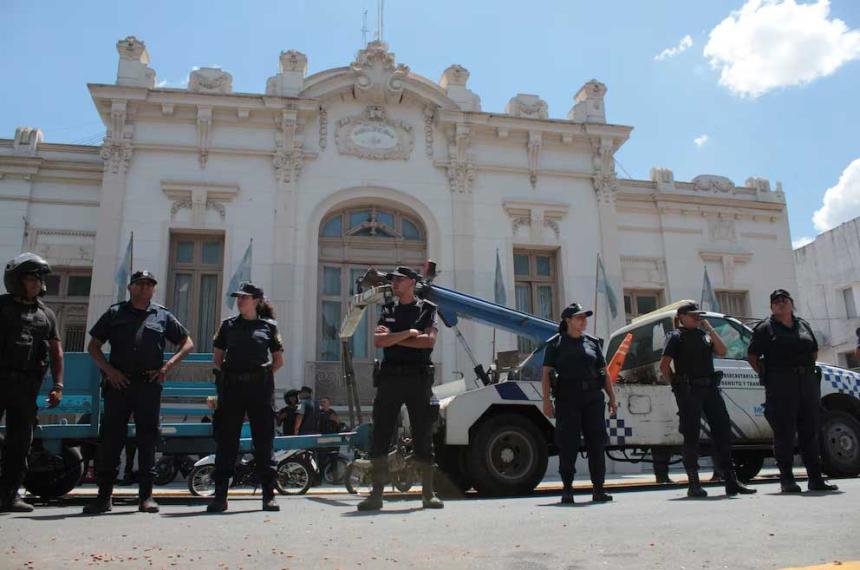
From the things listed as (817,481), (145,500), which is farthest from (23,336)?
(817,481)

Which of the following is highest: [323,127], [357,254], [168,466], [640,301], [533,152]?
[323,127]

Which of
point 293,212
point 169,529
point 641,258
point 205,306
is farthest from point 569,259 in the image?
point 169,529

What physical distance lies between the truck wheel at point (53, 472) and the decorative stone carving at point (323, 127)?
10303 mm

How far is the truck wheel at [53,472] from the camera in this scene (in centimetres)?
667

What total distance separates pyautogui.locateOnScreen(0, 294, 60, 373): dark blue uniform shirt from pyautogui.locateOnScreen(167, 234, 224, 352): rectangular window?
388 inches

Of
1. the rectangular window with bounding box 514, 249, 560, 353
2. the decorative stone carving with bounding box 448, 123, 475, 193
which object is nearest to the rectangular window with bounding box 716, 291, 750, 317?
the rectangular window with bounding box 514, 249, 560, 353

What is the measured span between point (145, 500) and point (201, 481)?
9.92ft

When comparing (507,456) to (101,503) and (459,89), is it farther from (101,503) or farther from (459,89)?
(459,89)

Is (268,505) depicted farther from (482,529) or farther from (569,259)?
(569,259)

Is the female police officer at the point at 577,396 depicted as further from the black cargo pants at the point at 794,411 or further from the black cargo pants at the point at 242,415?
the black cargo pants at the point at 242,415

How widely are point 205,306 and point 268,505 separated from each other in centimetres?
1073

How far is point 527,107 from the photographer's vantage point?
57.0 ft

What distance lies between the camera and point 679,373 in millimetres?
6527

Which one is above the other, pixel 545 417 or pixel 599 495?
pixel 545 417
